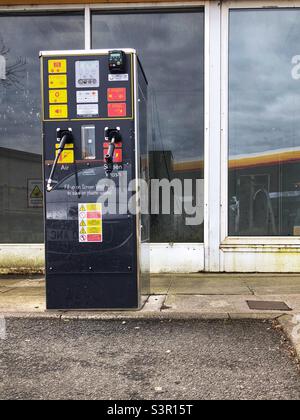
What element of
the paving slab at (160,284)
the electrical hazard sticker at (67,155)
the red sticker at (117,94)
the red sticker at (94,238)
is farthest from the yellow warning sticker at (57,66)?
the paving slab at (160,284)

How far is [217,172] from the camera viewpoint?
7617mm

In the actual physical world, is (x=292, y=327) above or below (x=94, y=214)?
below

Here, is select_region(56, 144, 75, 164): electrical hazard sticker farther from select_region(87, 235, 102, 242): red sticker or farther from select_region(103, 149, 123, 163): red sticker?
select_region(87, 235, 102, 242): red sticker

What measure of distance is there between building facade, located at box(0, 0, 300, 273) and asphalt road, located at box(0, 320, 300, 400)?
2808 mm

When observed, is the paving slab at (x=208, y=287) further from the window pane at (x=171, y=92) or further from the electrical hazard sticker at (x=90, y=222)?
the electrical hazard sticker at (x=90, y=222)

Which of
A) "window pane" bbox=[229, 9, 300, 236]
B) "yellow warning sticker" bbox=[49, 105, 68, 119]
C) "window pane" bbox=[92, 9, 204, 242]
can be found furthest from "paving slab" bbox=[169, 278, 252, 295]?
"yellow warning sticker" bbox=[49, 105, 68, 119]

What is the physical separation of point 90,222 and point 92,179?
48 centimetres

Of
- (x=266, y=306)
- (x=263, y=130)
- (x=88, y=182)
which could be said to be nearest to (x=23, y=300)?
(x=88, y=182)

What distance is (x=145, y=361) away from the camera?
4035mm

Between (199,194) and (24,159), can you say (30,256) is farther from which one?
(199,194)

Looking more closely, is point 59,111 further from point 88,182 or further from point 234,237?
point 234,237

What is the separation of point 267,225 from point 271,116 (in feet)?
5.81

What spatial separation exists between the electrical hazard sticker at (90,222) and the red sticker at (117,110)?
101 cm

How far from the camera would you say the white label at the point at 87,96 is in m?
5.21
